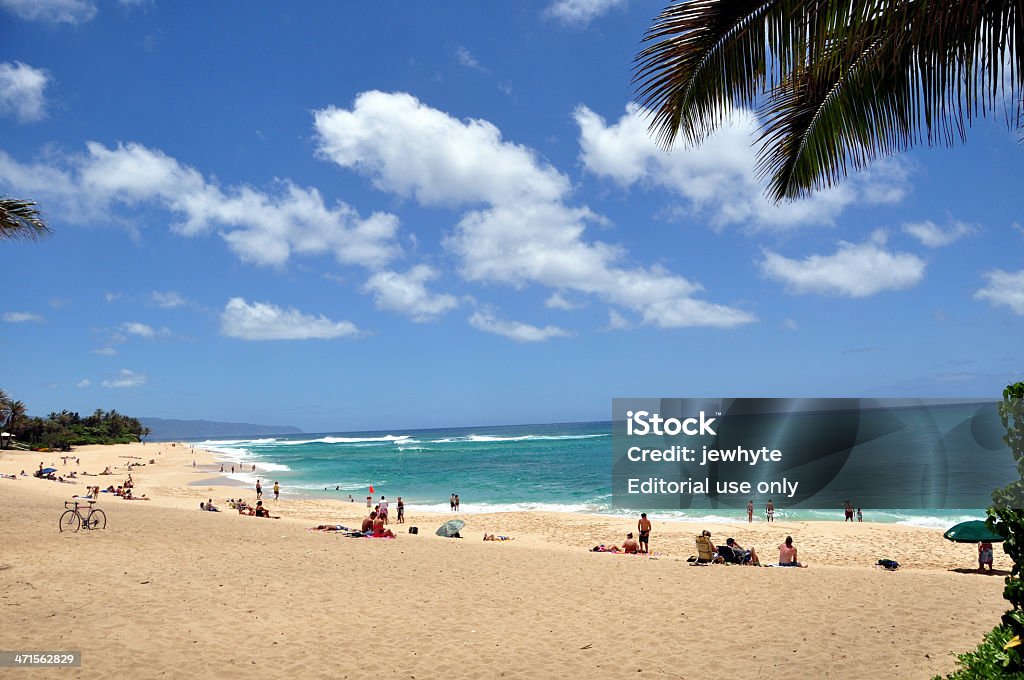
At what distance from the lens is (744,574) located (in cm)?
1312

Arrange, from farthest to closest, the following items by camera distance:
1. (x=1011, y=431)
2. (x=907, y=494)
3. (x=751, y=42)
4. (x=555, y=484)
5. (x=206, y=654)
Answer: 1. (x=555, y=484)
2. (x=907, y=494)
3. (x=206, y=654)
4. (x=1011, y=431)
5. (x=751, y=42)

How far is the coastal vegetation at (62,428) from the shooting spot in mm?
79375

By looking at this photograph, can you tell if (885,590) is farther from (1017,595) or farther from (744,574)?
(1017,595)

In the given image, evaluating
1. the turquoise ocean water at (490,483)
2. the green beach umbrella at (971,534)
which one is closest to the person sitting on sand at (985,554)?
the green beach umbrella at (971,534)

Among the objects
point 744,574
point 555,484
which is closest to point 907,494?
point 555,484

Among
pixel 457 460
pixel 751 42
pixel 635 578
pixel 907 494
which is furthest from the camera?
pixel 457 460

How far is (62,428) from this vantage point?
291 feet

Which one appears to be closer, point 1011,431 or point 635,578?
point 1011,431

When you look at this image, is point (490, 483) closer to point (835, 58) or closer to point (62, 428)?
point (835, 58)

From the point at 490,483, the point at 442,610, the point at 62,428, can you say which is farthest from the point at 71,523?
the point at 62,428

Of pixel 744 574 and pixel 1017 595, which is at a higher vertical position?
pixel 1017 595

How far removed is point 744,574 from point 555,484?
3562cm

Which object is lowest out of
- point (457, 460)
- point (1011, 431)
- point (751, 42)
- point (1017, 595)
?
point (457, 460)

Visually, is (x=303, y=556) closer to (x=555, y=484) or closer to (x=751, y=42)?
(x=751, y=42)
